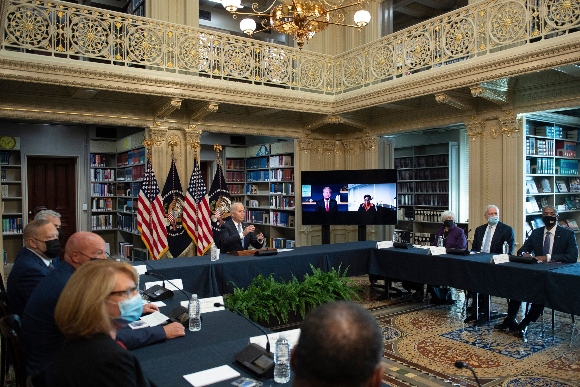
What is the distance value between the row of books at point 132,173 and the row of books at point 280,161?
9.63ft

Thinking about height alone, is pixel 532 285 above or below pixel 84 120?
below

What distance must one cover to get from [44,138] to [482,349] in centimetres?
940

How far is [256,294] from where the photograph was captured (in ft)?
16.0

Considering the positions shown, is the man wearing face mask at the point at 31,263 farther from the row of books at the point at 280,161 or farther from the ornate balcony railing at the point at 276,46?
the row of books at the point at 280,161

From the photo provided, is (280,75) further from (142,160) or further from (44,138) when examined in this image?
(44,138)

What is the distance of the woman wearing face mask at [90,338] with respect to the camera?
62.2 inches

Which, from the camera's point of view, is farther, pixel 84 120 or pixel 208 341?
pixel 84 120

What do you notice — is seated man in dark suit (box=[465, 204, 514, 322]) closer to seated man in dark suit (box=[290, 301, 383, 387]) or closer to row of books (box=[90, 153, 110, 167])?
seated man in dark suit (box=[290, 301, 383, 387])

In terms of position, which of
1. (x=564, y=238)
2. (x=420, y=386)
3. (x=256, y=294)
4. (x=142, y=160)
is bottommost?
(x=420, y=386)

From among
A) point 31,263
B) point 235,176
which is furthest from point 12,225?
point 31,263

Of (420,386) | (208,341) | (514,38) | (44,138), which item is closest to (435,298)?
(420,386)

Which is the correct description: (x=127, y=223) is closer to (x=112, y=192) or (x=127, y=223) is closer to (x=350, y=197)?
(x=112, y=192)

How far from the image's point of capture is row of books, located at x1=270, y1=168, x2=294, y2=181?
9.91 metres

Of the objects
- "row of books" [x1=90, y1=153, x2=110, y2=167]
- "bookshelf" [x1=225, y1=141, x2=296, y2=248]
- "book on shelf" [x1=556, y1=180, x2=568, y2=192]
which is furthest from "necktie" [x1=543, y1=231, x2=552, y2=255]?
"row of books" [x1=90, y1=153, x2=110, y2=167]
